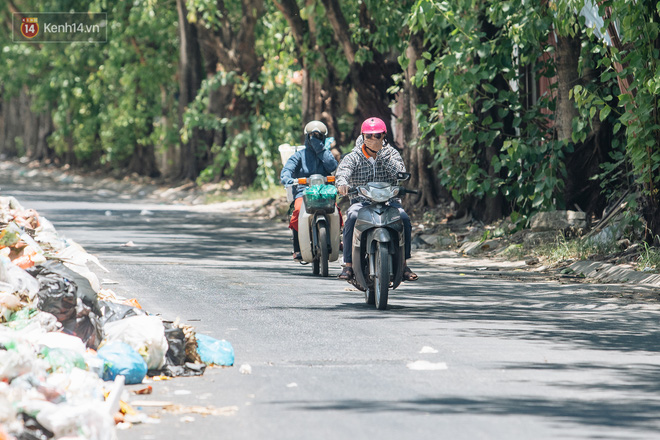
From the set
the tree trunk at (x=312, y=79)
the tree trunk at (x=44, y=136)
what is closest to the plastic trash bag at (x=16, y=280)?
the tree trunk at (x=312, y=79)

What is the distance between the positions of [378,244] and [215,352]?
10.3 ft

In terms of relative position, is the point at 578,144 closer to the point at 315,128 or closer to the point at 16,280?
the point at 315,128

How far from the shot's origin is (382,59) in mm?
24516

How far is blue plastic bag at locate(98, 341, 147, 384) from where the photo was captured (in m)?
7.41

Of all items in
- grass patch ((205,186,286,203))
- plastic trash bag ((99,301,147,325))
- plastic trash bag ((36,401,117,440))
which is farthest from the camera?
grass patch ((205,186,286,203))

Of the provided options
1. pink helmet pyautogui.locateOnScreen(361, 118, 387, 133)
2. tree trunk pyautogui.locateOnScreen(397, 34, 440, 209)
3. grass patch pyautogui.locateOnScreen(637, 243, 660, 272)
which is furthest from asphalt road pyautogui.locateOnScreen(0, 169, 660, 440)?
tree trunk pyautogui.locateOnScreen(397, 34, 440, 209)

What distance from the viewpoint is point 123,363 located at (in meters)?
7.46

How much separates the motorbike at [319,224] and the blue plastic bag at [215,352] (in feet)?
18.5

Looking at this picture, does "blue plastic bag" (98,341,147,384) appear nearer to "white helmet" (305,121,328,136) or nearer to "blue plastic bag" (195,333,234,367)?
"blue plastic bag" (195,333,234,367)

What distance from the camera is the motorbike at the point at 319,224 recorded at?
14.0 meters

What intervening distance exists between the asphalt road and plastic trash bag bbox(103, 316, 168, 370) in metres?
0.34

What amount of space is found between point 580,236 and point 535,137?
200cm

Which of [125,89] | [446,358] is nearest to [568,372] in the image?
[446,358]

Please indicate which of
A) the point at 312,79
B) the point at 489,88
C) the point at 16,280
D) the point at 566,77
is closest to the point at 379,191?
the point at 16,280
